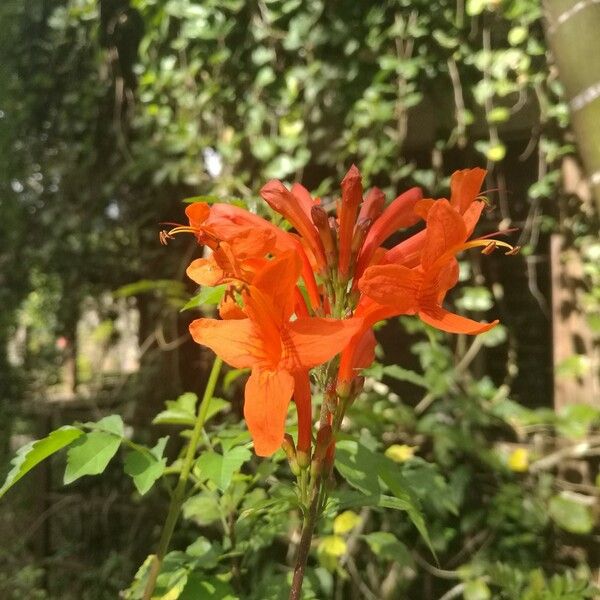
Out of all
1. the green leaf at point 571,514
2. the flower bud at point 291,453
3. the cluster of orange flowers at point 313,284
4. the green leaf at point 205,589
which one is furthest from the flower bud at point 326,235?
the green leaf at point 571,514

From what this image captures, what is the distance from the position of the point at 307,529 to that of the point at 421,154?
2182 millimetres

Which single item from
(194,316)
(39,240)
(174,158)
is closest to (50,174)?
(39,240)

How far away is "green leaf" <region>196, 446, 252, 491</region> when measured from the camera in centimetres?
88

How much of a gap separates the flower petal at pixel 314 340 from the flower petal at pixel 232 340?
0.13 ft

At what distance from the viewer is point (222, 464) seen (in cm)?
91

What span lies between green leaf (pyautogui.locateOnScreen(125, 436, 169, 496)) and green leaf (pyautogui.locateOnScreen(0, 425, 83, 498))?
0.10 metres

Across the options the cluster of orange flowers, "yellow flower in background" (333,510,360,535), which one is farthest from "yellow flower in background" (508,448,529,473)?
the cluster of orange flowers

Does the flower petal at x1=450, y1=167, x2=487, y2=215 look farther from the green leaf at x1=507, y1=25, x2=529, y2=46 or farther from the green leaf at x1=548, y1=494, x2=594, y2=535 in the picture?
the green leaf at x1=507, y1=25, x2=529, y2=46

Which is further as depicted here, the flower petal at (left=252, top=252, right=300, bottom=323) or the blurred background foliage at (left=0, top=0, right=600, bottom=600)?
the blurred background foliage at (left=0, top=0, right=600, bottom=600)

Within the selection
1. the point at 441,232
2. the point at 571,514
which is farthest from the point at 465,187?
the point at 571,514

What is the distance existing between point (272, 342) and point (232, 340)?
0.05 metres

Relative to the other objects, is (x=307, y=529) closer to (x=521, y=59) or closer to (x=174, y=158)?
(x=521, y=59)

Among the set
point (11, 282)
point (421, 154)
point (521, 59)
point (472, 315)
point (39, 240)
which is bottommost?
point (472, 315)

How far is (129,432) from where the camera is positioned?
2.93 metres
